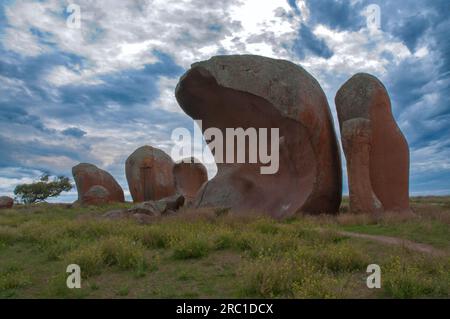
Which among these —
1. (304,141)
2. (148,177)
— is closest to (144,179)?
(148,177)

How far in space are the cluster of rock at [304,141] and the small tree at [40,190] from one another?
32777 millimetres

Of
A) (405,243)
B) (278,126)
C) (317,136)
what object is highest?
(278,126)

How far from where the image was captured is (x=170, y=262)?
7.35 m

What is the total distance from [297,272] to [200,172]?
22.4 meters

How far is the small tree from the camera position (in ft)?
146

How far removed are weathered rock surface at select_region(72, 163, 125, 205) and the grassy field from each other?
52.8ft

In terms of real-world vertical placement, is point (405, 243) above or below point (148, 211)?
below

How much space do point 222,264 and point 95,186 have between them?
22655mm

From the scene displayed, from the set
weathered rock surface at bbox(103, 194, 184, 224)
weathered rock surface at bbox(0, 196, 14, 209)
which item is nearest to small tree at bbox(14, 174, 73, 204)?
weathered rock surface at bbox(0, 196, 14, 209)

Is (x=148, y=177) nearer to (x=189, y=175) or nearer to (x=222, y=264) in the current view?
(x=189, y=175)

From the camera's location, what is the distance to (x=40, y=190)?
44.9 m
